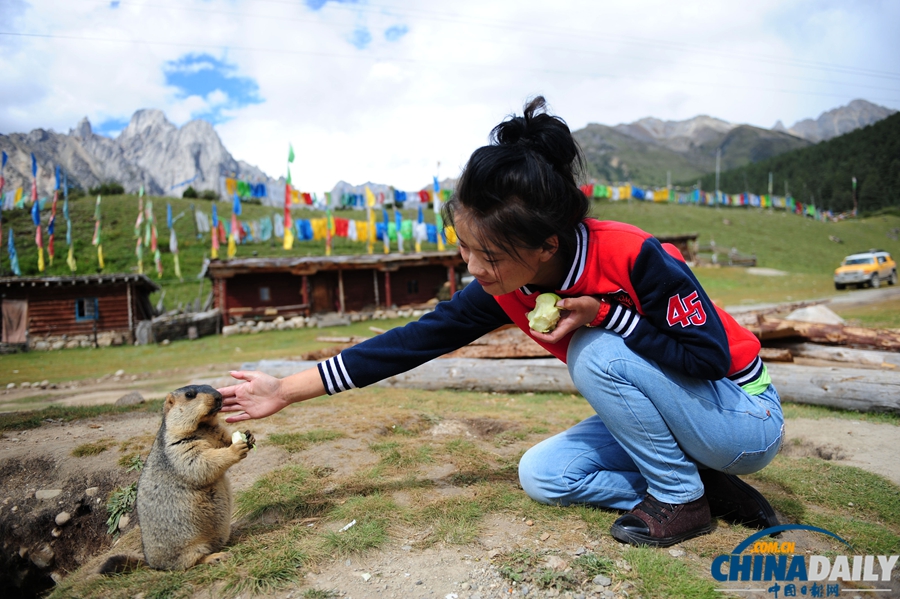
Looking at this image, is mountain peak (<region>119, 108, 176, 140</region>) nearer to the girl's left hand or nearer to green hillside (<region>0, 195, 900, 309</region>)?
green hillside (<region>0, 195, 900, 309</region>)

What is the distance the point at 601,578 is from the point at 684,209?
6554 centimetres

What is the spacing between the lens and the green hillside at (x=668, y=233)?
28000 mm

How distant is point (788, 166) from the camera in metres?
88.5

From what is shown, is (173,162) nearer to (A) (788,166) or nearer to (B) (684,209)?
(B) (684,209)

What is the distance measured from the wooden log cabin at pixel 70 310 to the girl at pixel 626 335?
19.5 meters

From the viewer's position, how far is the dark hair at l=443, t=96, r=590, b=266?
1888 millimetres

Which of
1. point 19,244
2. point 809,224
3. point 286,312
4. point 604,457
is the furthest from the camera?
point 809,224

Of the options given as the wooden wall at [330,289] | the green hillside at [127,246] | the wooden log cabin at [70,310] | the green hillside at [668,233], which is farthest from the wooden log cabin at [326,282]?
the green hillside at [668,233]

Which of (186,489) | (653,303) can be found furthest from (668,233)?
(186,489)

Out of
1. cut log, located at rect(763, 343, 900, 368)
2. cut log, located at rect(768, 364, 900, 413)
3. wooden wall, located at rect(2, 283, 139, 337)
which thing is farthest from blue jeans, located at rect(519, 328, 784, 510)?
wooden wall, located at rect(2, 283, 139, 337)

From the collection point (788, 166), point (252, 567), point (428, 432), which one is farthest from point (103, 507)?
point (788, 166)

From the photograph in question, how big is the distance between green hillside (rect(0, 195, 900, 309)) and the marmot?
76.2 feet

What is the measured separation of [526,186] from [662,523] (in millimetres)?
1594

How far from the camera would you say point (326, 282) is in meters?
25.1
